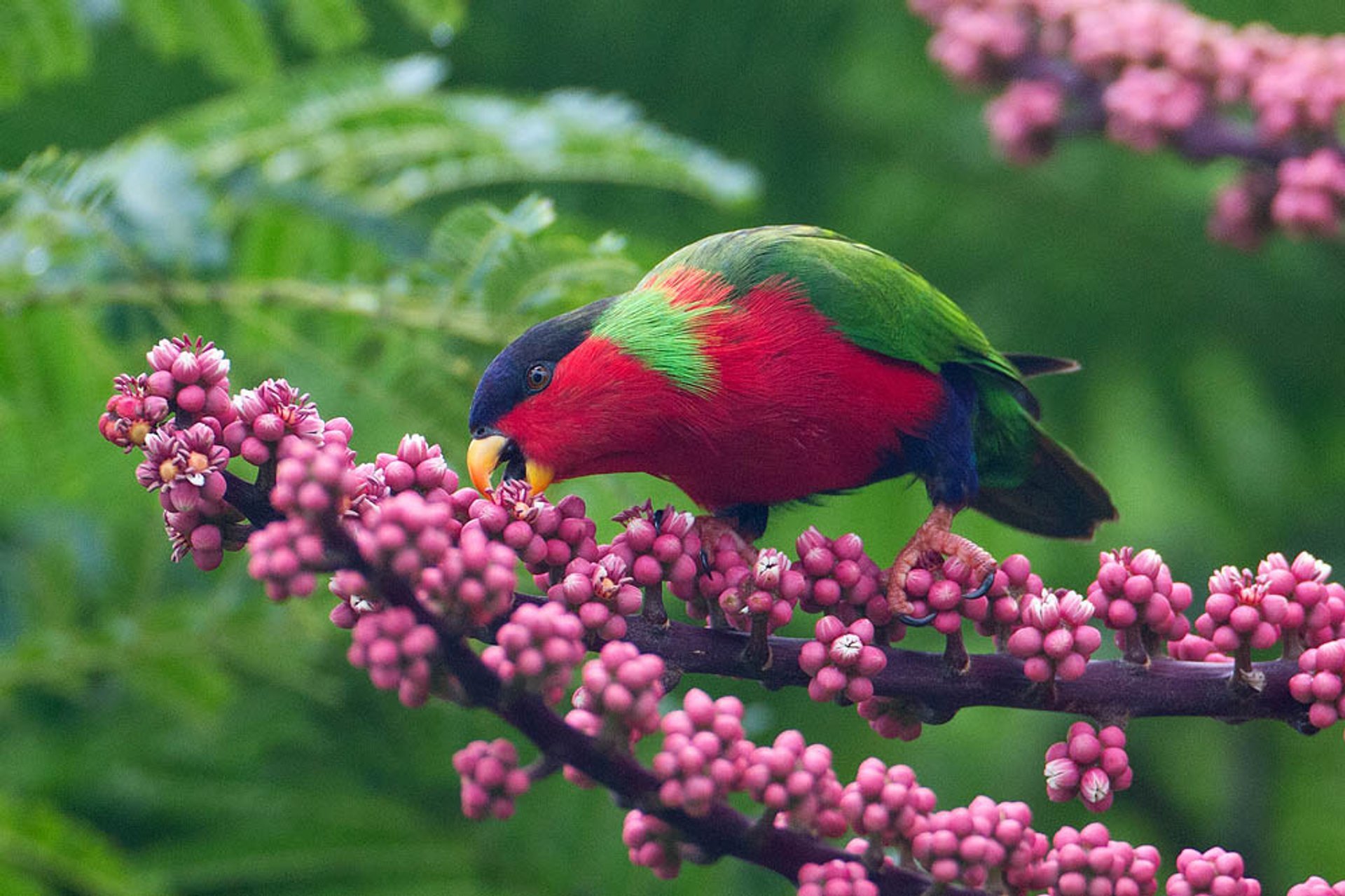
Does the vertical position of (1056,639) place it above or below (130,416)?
above

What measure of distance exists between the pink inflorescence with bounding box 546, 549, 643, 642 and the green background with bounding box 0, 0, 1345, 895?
1.25 metres

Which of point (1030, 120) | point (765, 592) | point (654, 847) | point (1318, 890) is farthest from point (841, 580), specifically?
point (1030, 120)

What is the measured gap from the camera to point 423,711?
4441 mm

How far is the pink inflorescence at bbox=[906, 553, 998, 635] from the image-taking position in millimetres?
2008

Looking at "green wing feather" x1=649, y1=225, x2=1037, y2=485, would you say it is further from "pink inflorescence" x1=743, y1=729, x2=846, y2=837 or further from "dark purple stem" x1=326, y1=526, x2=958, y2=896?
"pink inflorescence" x1=743, y1=729, x2=846, y2=837

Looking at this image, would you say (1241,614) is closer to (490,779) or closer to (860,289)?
(860,289)

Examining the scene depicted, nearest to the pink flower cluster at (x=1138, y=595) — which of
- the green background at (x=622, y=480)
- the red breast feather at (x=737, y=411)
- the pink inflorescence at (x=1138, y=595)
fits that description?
the pink inflorescence at (x=1138, y=595)

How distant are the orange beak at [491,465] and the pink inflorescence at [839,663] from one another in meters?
0.57

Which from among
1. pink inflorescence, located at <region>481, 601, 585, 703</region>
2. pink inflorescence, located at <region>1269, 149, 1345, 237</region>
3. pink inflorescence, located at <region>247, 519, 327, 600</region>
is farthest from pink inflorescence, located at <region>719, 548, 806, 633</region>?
pink inflorescence, located at <region>1269, 149, 1345, 237</region>

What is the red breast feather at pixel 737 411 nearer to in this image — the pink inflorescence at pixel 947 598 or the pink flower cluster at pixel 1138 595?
the pink inflorescence at pixel 947 598

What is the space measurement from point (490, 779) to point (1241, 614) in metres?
1.07

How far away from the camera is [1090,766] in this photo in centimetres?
194

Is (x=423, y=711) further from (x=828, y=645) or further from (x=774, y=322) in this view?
(x=828, y=645)

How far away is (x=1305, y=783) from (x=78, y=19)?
558 centimetres
